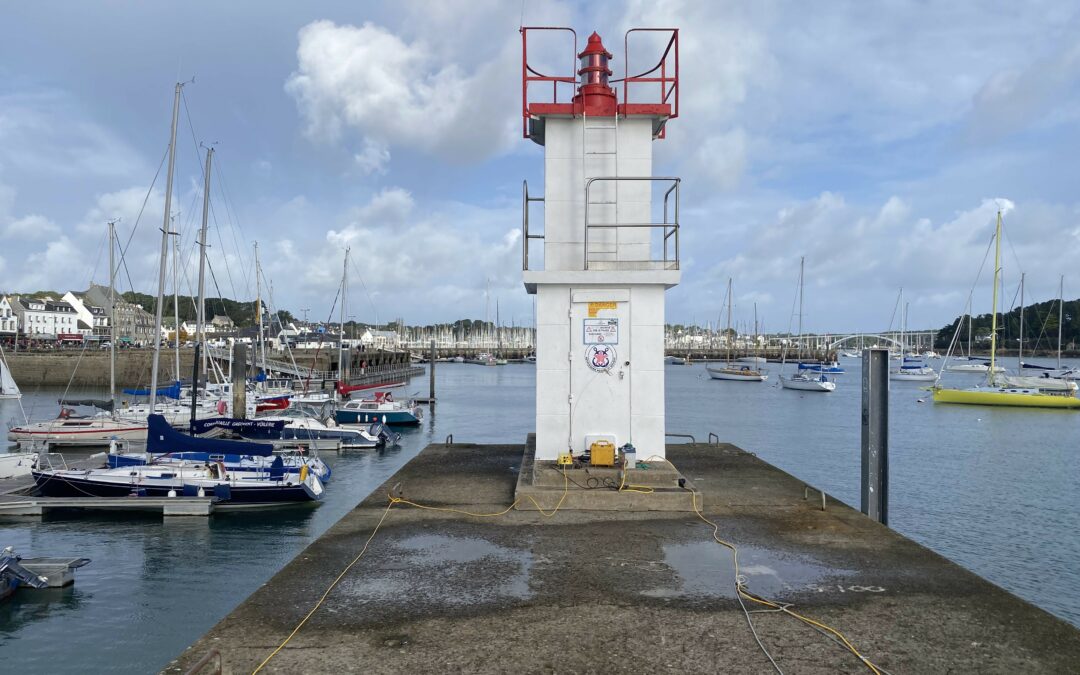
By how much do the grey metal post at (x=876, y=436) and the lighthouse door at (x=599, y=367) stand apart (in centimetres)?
339

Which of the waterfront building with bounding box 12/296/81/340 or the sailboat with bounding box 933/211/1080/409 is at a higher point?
the waterfront building with bounding box 12/296/81/340

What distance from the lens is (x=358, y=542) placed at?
24.1ft

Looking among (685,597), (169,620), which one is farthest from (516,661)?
(169,620)

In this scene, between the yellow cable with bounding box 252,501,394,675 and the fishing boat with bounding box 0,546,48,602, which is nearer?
the yellow cable with bounding box 252,501,394,675

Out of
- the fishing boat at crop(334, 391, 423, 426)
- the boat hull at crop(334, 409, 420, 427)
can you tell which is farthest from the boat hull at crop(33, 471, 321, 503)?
the boat hull at crop(334, 409, 420, 427)

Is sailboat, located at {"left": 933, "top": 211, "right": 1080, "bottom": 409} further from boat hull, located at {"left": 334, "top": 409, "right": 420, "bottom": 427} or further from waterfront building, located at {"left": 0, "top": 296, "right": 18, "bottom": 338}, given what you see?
waterfront building, located at {"left": 0, "top": 296, "right": 18, "bottom": 338}

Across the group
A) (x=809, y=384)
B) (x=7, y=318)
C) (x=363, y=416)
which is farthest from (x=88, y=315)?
(x=809, y=384)

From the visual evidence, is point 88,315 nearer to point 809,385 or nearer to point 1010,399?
point 809,385

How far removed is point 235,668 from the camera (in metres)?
4.47

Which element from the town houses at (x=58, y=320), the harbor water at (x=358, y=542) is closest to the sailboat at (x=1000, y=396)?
the harbor water at (x=358, y=542)

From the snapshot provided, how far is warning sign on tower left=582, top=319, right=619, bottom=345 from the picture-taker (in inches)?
370

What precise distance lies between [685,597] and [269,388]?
47416 mm

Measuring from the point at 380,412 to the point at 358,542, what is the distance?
34.5 meters

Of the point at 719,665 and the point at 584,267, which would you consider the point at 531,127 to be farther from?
the point at 719,665
